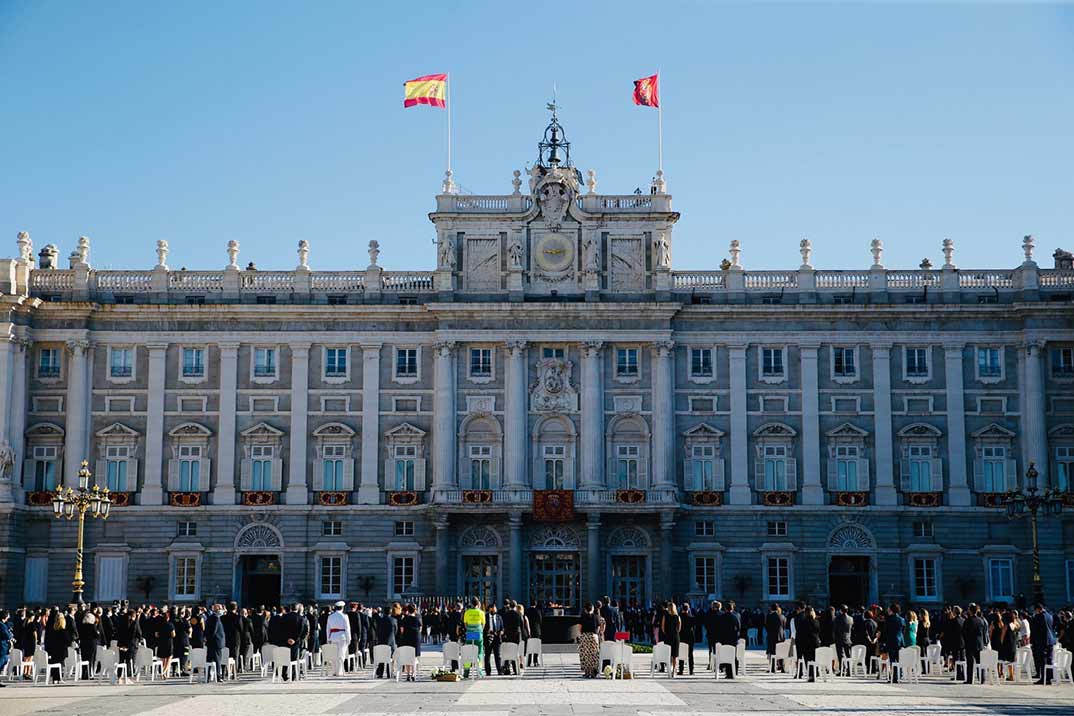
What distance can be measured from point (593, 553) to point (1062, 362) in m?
20.2

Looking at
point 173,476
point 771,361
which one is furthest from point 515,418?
Result: point 173,476

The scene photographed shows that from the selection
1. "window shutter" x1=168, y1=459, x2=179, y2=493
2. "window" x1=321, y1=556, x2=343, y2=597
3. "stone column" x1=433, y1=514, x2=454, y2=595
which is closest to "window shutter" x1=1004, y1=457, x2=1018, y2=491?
"stone column" x1=433, y1=514, x2=454, y2=595

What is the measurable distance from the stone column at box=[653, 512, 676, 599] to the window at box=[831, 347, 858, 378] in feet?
29.8

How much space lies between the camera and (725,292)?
61656 millimetres

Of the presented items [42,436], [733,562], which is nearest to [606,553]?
[733,562]

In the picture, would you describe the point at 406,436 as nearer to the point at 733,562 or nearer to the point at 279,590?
the point at 279,590

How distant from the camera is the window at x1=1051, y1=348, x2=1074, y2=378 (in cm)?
6062

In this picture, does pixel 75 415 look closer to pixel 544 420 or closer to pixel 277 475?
pixel 277 475

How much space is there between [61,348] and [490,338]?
1720 cm

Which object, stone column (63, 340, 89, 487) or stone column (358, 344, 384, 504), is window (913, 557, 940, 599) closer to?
stone column (358, 344, 384, 504)

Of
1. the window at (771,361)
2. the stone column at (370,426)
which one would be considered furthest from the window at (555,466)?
the window at (771,361)

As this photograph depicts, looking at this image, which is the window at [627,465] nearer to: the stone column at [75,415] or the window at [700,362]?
the window at [700,362]

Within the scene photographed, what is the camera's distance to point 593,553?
5919 cm

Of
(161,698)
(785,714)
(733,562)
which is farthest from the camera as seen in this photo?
(733,562)
